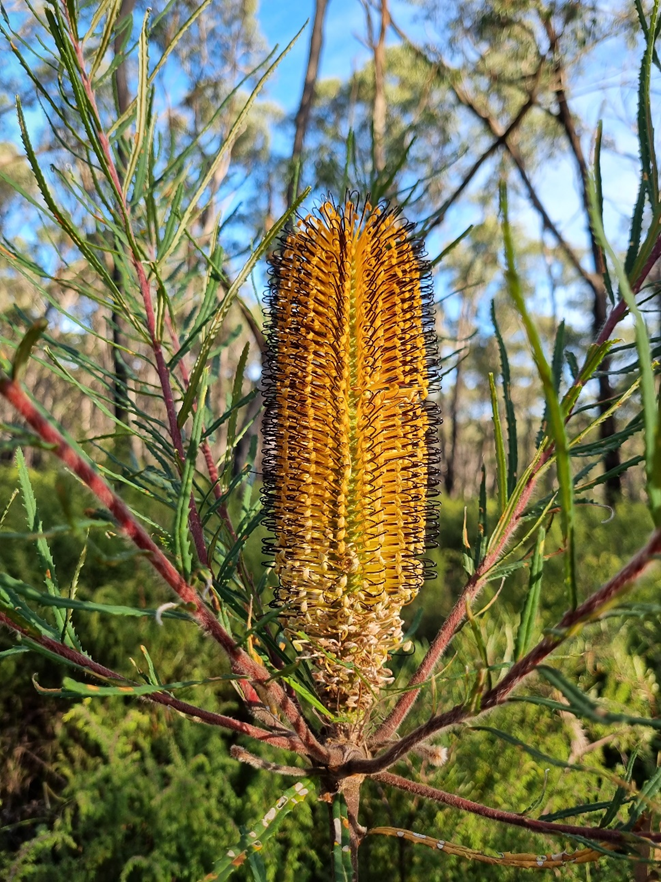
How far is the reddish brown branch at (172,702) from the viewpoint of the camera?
1.02 feet

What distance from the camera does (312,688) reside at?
1.44 feet

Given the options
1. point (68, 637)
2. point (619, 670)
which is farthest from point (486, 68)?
point (68, 637)

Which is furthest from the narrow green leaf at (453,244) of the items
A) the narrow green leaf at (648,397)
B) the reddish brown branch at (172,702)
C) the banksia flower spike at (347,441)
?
the reddish brown branch at (172,702)

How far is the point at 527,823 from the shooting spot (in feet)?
1.06

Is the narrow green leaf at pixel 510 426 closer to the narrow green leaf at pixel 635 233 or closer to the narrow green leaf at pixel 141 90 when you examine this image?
the narrow green leaf at pixel 635 233

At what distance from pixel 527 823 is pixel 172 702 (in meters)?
0.22

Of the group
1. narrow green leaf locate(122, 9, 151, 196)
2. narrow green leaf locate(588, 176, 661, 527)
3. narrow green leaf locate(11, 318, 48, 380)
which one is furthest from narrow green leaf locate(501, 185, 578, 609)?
narrow green leaf locate(122, 9, 151, 196)

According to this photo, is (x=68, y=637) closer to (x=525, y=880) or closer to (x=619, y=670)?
(x=525, y=880)

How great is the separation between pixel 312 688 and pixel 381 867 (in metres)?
0.93

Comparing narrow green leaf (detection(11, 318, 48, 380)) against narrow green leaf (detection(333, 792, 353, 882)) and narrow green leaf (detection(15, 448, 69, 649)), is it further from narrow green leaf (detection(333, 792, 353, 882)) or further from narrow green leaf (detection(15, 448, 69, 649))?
narrow green leaf (detection(333, 792, 353, 882))

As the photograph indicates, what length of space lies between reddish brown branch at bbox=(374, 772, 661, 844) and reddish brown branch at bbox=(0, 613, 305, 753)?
0.07 m

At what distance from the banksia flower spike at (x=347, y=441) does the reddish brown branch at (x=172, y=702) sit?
62mm

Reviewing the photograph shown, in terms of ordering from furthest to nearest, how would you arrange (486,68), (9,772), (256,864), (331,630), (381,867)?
(486,68) → (9,772) → (381,867) → (331,630) → (256,864)

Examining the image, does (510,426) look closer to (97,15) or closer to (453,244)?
(453,244)
